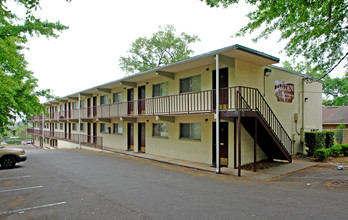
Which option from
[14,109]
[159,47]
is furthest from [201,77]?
[159,47]

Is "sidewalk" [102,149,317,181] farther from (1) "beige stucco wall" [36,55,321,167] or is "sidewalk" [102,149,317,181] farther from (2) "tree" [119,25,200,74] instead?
(2) "tree" [119,25,200,74]

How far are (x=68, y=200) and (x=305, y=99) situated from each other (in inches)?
571

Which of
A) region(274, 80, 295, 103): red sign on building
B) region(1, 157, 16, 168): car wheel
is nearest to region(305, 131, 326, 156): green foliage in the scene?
region(274, 80, 295, 103): red sign on building

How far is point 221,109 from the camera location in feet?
34.1

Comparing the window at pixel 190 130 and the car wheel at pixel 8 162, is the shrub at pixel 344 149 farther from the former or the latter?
the car wheel at pixel 8 162

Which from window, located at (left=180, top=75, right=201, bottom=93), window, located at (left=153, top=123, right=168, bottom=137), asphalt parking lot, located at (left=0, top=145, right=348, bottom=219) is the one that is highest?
window, located at (left=180, top=75, right=201, bottom=93)

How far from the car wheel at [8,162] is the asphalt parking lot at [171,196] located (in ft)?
8.38

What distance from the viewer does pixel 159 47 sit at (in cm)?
3275

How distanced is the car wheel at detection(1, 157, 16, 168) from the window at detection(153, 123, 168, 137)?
318 inches

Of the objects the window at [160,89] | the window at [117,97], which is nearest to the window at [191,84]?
the window at [160,89]

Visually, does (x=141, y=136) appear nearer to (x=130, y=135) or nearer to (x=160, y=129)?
(x=130, y=135)

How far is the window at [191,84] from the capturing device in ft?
39.2

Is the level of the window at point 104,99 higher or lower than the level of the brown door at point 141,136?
higher

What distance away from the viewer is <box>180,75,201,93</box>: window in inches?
470
